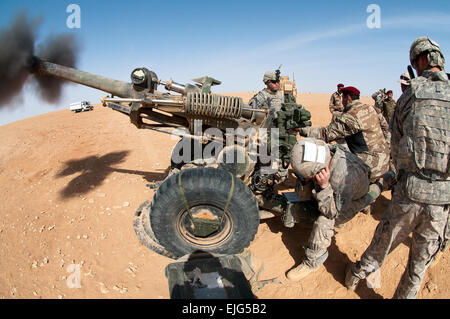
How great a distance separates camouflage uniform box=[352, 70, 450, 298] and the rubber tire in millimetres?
1482

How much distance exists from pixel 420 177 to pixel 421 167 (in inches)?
4.3

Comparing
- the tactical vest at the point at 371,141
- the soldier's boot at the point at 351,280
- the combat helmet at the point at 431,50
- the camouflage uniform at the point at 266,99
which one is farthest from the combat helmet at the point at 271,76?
the soldier's boot at the point at 351,280

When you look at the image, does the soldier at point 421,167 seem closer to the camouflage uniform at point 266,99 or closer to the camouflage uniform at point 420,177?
the camouflage uniform at point 420,177

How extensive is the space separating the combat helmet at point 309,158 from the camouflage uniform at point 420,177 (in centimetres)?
69

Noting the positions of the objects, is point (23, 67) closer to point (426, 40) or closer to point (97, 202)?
point (97, 202)

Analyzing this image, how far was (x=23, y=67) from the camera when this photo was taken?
4598mm

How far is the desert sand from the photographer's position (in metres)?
3.23

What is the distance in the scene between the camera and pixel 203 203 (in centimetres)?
348

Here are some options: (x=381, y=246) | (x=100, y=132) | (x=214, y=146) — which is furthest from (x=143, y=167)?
(x=381, y=246)

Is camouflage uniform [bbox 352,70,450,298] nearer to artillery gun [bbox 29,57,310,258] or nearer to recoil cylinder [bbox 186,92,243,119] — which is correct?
artillery gun [bbox 29,57,310,258]

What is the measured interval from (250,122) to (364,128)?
1.70m

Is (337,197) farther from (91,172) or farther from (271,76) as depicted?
(91,172)

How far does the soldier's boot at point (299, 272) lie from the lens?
345 centimetres

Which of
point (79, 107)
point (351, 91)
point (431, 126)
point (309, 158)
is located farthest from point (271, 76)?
point (79, 107)
